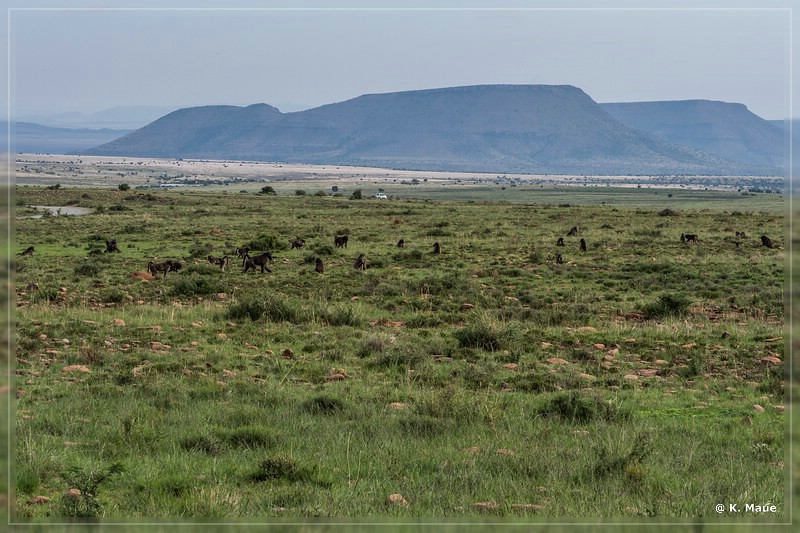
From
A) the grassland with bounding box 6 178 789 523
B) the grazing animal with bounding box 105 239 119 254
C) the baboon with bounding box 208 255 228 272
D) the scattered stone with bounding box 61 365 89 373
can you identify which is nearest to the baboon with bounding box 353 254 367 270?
the grassland with bounding box 6 178 789 523

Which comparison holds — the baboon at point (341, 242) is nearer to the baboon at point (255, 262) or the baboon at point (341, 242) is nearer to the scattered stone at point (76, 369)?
the baboon at point (255, 262)

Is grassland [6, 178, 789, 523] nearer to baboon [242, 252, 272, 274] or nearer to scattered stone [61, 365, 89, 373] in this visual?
scattered stone [61, 365, 89, 373]

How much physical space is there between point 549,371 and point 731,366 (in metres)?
2.96

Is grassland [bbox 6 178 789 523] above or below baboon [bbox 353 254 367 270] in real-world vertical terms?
below

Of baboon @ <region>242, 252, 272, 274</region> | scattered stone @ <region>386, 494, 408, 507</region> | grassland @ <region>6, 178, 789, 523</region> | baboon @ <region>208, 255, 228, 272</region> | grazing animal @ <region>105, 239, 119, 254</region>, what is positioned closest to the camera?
scattered stone @ <region>386, 494, 408, 507</region>

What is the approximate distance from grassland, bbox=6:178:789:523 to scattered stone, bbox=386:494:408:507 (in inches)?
1.5

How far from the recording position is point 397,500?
6.07 meters

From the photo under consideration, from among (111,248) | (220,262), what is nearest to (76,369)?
(220,262)

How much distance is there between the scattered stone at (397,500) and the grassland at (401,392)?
39 mm

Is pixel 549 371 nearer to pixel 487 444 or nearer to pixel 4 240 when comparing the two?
pixel 487 444

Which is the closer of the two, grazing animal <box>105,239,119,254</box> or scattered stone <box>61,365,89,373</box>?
scattered stone <box>61,365,89,373</box>

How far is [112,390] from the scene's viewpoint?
1034cm

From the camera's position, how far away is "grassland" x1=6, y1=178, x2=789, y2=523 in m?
6.29

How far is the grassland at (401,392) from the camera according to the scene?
6289mm
